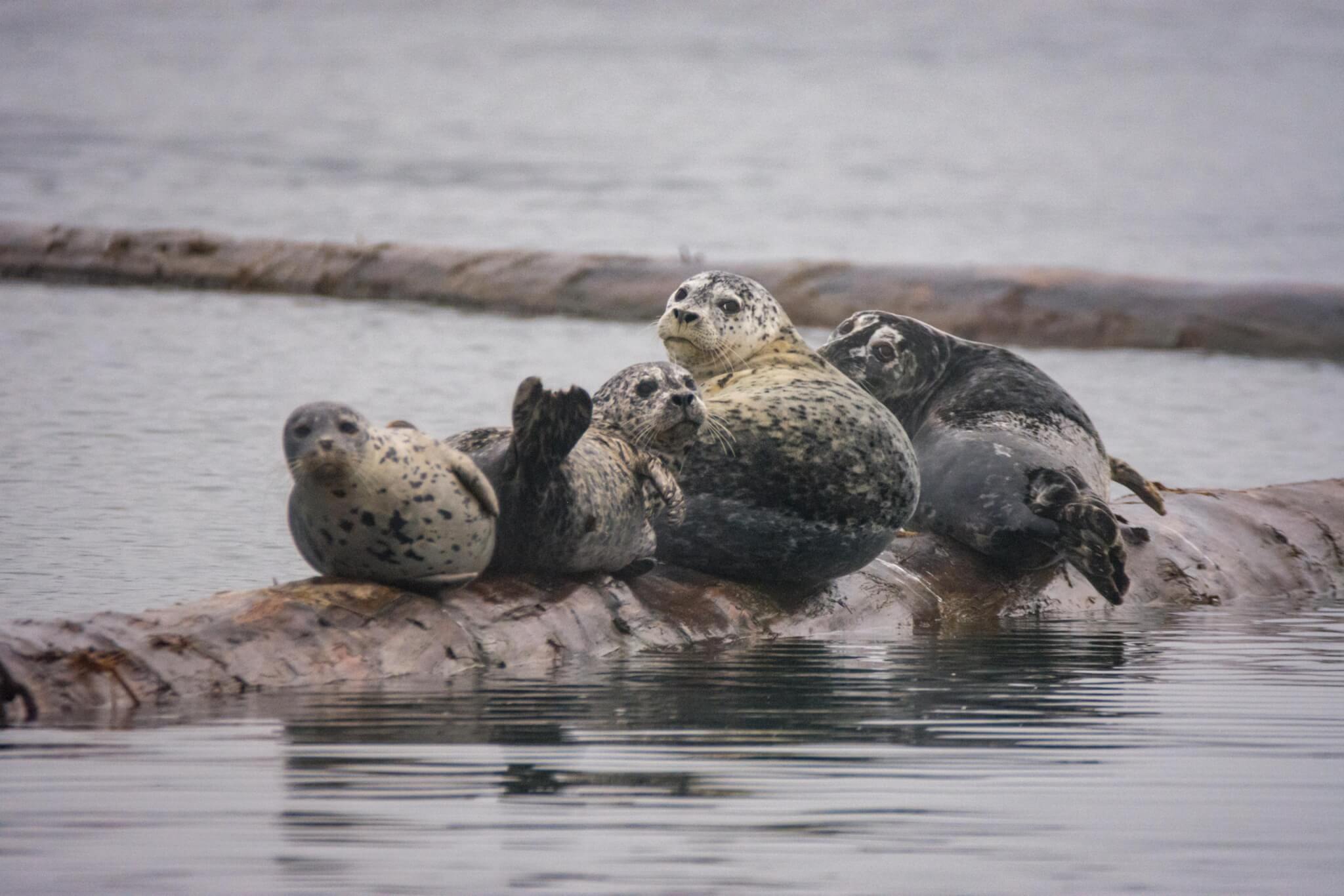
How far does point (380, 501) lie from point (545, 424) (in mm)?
604

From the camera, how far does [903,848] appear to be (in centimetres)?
502

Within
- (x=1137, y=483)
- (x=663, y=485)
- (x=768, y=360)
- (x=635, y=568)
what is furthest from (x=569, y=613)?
(x=1137, y=483)

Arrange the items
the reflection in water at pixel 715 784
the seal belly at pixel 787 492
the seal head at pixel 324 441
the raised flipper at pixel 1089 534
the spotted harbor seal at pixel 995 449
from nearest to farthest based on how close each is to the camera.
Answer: the reflection in water at pixel 715 784 → the seal head at pixel 324 441 → the seal belly at pixel 787 492 → the raised flipper at pixel 1089 534 → the spotted harbor seal at pixel 995 449

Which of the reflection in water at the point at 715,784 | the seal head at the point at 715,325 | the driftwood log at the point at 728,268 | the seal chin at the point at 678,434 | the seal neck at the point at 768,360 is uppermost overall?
the driftwood log at the point at 728,268

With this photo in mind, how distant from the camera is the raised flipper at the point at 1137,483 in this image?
31.3 feet

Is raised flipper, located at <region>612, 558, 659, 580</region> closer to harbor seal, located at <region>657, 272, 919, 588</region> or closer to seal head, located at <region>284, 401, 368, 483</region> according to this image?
harbor seal, located at <region>657, 272, 919, 588</region>

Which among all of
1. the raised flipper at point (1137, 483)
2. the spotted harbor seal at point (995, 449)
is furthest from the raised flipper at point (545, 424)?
the raised flipper at point (1137, 483)

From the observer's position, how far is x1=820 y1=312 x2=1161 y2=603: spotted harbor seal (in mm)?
8711

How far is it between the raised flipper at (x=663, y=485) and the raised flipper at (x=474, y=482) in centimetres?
75

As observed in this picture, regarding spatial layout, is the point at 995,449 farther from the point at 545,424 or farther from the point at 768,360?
the point at 545,424

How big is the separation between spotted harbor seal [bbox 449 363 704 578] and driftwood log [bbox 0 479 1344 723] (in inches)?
5.9

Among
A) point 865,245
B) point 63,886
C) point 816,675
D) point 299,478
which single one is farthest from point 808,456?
point 865,245

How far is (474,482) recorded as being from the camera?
7156mm

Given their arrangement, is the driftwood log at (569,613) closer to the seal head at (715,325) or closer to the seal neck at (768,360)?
the seal neck at (768,360)
